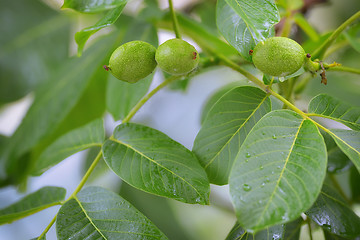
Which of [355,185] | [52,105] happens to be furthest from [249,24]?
[52,105]

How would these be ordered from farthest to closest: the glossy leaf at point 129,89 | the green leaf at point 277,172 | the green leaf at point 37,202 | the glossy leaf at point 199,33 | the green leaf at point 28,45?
the green leaf at point 28,45 → the glossy leaf at point 199,33 → the glossy leaf at point 129,89 → the green leaf at point 37,202 → the green leaf at point 277,172

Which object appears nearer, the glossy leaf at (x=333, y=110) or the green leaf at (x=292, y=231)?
the glossy leaf at (x=333, y=110)

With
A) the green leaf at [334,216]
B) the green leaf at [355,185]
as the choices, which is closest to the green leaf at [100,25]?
the green leaf at [334,216]

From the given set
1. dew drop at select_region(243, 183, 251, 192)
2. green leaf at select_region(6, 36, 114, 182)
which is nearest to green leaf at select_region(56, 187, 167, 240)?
dew drop at select_region(243, 183, 251, 192)

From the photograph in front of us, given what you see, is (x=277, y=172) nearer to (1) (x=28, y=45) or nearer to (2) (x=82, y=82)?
(2) (x=82, y=82)

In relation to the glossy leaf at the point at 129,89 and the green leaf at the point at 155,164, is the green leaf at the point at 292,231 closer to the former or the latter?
the green leaf at the point at 155,164

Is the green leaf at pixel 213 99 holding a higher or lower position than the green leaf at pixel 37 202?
lower

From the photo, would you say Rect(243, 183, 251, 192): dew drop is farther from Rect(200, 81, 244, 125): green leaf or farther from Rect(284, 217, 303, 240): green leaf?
Rect(200, 81, 244, 125): green leaf
